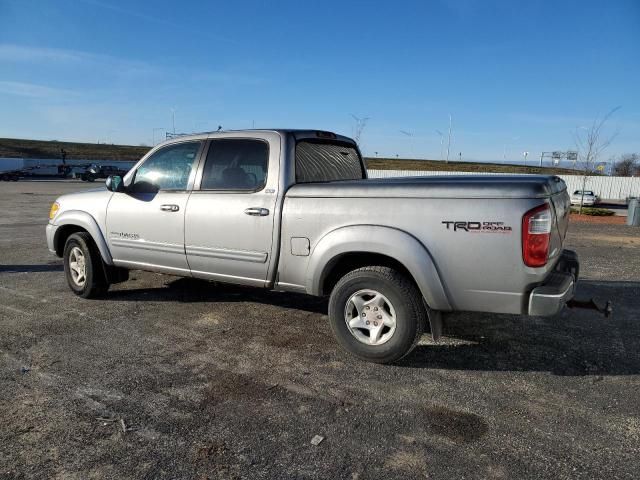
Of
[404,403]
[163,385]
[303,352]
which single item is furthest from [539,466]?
[163,385]

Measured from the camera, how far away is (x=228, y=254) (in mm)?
4523

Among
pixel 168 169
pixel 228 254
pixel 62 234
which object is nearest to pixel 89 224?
pixel 62 234

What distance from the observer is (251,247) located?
14.3ft

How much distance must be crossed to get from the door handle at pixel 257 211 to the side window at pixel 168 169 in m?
0.94

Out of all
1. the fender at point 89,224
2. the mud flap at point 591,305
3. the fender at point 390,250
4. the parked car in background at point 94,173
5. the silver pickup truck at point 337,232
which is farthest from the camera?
the parked car in background at point 94,173

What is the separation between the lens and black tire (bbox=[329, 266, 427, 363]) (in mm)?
3680

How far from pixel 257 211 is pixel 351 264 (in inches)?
37.7

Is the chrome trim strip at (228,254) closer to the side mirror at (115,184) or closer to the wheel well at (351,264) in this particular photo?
the wheel well at (351,264)

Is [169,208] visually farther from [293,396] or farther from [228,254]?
[293,396]

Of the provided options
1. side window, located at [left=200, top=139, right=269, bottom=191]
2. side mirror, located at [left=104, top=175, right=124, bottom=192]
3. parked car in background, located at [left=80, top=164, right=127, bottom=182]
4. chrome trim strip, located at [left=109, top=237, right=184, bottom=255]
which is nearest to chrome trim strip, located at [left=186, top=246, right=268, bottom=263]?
chrome trim strip, located at [left=109, top=237, right=184, bottom=255]

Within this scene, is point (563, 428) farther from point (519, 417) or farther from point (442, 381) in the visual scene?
point (442, 381)

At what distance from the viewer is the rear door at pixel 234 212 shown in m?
4.32

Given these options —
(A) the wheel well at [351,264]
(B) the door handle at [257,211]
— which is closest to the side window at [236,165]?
(B) the door handle at [257,211]

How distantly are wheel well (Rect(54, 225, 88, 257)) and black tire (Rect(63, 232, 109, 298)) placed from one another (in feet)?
0.73
